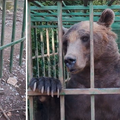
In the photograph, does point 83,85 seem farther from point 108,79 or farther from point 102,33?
point 102,33

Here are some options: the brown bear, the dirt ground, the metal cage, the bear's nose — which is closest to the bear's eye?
the brown bear

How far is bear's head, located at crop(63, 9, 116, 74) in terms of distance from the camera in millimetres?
2369

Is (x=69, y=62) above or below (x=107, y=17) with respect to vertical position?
below

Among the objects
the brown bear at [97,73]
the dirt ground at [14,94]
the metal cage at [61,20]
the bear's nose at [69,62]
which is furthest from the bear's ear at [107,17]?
the dirt ground at [14,94]

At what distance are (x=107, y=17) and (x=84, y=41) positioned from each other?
1.31 ft

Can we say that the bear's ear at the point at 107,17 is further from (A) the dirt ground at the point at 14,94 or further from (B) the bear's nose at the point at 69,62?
(A) the dirt ground at the point at 14,94

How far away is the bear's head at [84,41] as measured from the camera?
237cm

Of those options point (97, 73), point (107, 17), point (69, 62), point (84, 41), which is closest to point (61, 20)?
point (69, 62)

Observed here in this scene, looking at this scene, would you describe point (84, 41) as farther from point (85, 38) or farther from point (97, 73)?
point (97, 73)

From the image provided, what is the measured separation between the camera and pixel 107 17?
280cm

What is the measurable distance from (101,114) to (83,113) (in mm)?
182

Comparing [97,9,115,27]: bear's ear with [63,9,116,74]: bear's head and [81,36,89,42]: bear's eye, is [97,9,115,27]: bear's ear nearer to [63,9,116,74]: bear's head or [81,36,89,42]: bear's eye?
[63,9,116,74]: bear's head

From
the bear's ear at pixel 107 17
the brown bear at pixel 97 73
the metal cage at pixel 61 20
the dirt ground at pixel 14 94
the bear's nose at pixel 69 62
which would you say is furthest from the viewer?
the dirt ground at pixel 14 94

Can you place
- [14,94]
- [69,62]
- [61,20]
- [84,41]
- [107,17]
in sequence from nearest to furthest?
1. [61,20]
2. [69,62]
3. [84,41]
4. [107,17]
5. [14,94]
